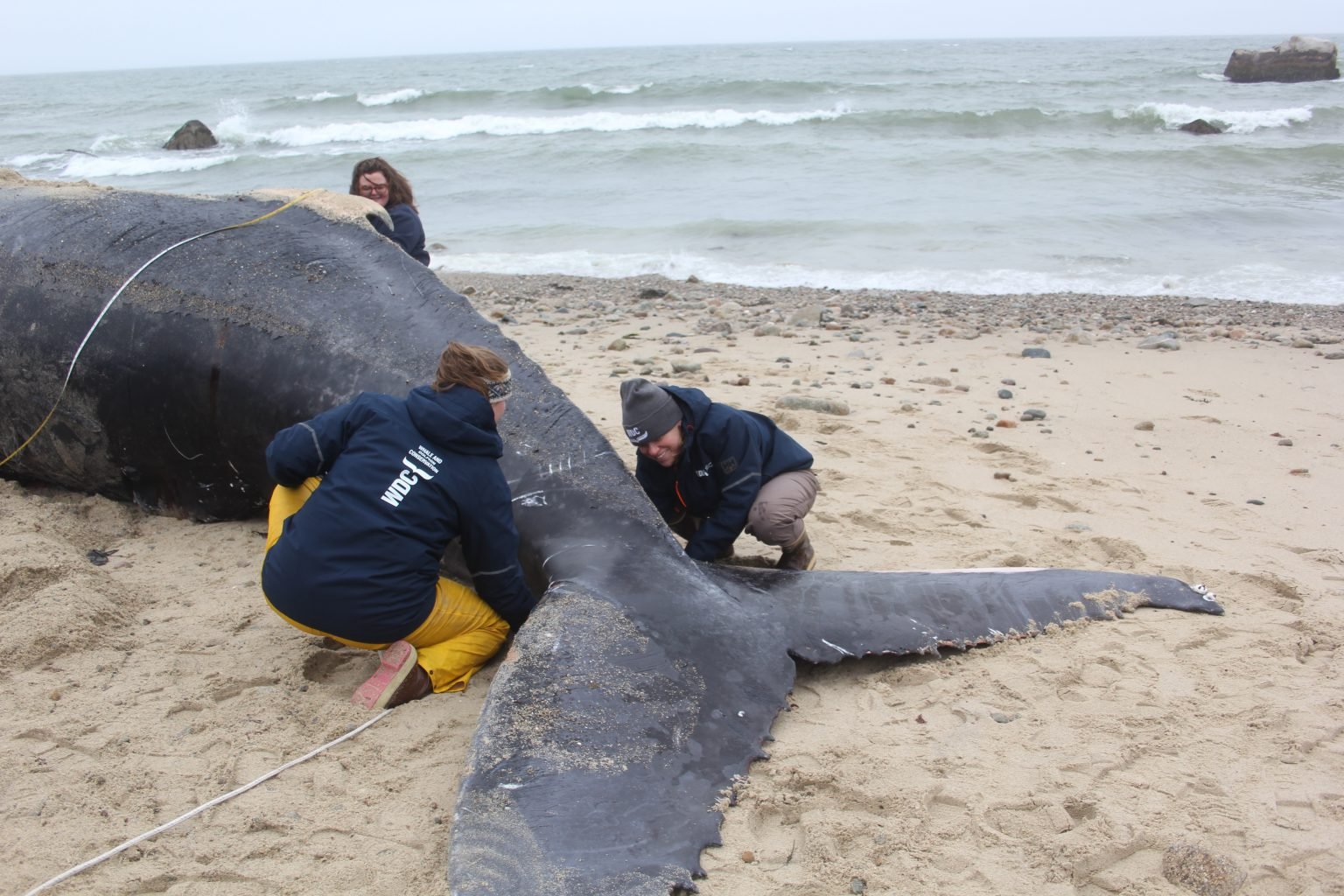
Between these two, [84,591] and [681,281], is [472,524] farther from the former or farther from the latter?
[681,281]

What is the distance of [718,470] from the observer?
4430 mm

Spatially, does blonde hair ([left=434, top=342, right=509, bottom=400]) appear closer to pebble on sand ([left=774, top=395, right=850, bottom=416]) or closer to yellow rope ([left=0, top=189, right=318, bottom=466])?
yellow rope ([left=0, top=189, right=318, bottom=466])

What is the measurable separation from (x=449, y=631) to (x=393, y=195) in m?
4.20

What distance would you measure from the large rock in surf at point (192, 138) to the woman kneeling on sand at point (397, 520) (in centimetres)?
3313

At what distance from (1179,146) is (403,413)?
2347 centimetres

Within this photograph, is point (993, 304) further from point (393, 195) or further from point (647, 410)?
point (647, 410)

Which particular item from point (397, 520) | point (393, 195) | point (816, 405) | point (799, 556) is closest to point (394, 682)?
point (397, 520)

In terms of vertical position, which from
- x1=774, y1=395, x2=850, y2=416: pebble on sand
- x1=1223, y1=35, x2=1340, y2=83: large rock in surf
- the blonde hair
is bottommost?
x1=774, y1=395, x2=850, y2=416: pebble on sand

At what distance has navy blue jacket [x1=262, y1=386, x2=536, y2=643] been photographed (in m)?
3.55

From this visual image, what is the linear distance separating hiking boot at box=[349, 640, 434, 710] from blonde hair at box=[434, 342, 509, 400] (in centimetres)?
94

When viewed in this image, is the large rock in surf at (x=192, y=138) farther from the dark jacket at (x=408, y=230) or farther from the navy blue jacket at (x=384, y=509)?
the navy blue jacket at (x=384, y=509)

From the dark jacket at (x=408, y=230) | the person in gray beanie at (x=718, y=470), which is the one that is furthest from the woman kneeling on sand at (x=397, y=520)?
the dark jacket at (x=408, y=230)

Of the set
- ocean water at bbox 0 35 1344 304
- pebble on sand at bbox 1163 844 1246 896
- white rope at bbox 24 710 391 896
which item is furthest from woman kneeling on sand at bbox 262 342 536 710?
ocean water at bbox 0 35 1344 304

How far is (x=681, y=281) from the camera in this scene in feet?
41.8
